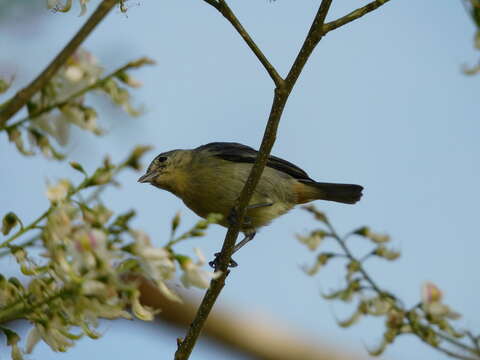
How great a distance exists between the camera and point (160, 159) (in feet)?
19.6

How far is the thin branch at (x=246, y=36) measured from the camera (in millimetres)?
2883

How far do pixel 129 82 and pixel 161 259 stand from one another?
0.46 metres

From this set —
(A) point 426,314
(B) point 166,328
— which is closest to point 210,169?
(B) point 166,328

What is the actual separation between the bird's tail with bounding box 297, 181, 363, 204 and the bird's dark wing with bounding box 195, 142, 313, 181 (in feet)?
0.31

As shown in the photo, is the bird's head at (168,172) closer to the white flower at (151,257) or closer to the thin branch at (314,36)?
the thin branch at (314,36)

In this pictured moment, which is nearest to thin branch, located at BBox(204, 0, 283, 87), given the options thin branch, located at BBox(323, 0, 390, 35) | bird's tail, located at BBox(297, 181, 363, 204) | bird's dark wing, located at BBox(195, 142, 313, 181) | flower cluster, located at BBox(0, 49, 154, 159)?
thin branch, located at BBox(323, 0, 390, 35)

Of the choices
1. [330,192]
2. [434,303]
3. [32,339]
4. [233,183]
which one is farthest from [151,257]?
[330,192]

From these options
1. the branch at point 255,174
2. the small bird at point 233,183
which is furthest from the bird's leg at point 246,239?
the branch at point 255,174

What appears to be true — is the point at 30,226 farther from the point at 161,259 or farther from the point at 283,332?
the point at 283,332

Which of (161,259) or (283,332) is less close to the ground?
(283,332)

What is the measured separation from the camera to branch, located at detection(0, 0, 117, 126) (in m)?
1.68

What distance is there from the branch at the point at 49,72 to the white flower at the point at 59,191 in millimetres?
194

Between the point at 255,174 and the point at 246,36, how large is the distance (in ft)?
2.60

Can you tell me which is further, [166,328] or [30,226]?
[166,328]
